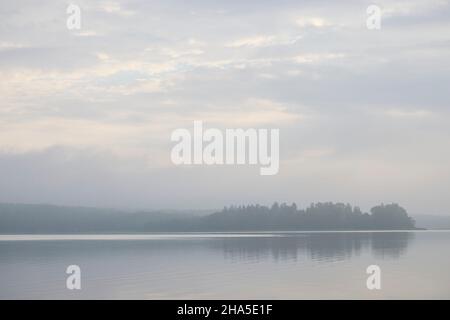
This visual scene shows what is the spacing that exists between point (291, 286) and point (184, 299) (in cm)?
675

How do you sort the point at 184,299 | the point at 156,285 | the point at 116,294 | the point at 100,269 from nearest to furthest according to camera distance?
the point at 184,299 → the point at 116,294 → the point at 156,285 → the point at 100,269

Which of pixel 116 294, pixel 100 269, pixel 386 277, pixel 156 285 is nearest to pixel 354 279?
pixel 386 277

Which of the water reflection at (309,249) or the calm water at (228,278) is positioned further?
the water reflection at (309,249)

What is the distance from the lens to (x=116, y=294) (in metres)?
29.6

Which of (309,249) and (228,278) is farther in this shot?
(309,249)

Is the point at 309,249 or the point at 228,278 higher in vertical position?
the point at 309,249

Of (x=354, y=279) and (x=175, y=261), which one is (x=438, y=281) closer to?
(x=354, y=279)

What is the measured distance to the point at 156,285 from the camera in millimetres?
31781

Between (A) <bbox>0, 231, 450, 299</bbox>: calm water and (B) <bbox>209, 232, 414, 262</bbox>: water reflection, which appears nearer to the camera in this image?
(A) <bbox>0, 231, 450, 299</bbox>: calm water
